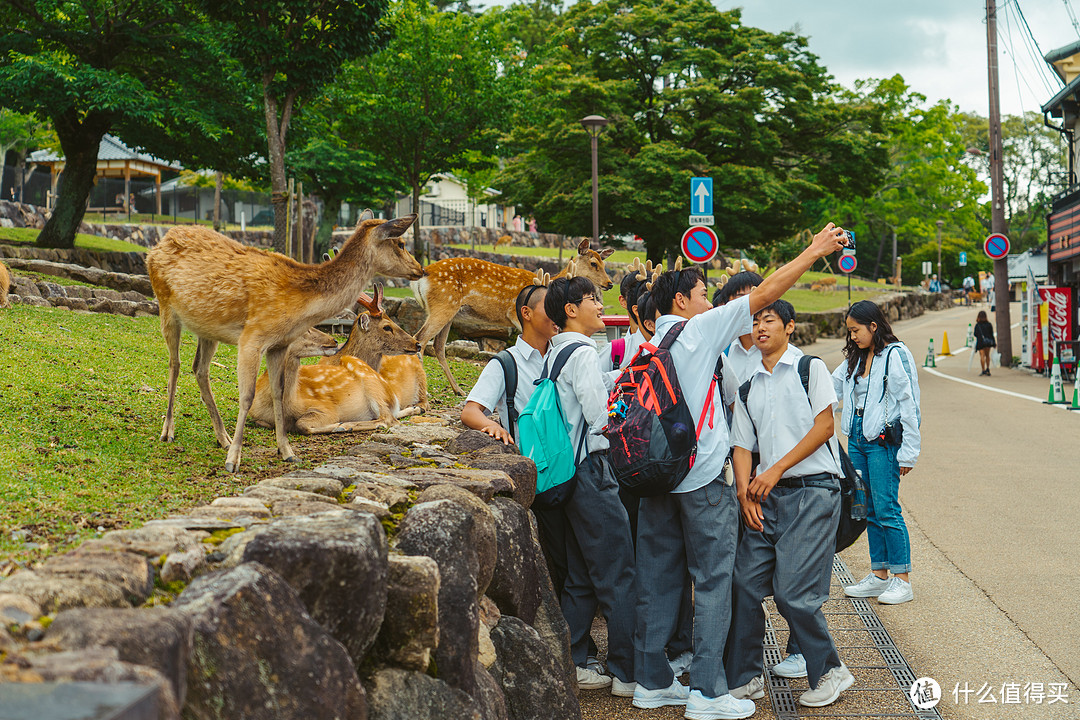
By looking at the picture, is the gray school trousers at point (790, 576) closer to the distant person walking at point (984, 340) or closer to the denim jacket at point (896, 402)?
the denim jacket at point (896, 402)

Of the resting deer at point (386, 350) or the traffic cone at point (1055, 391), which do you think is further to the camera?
the traffic cone at point (1055, 391)

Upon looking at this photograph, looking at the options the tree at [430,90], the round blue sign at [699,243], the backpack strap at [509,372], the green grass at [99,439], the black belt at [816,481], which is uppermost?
the tree at [430,90]

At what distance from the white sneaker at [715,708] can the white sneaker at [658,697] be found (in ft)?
0.62

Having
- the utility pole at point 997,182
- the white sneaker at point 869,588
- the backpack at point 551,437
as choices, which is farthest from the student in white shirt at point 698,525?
the utility pole at point 997,182

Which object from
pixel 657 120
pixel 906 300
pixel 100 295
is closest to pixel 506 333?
pixel 100 295

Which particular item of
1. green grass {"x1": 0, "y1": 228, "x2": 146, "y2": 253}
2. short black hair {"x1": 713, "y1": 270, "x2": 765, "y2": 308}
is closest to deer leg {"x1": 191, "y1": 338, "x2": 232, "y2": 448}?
short black hair {"x1": 713, "y1": 270, "x2": 765, "y2": 308}

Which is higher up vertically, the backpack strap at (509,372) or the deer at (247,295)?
the deer at (247,295)

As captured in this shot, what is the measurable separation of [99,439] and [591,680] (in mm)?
3228

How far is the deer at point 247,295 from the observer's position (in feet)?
18.4

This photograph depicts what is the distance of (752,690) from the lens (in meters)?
4.73

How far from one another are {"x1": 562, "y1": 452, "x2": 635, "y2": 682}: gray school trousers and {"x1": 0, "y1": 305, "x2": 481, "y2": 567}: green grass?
1763 millimetres

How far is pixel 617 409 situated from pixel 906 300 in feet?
153

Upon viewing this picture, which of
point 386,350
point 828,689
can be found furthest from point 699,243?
point 828,689

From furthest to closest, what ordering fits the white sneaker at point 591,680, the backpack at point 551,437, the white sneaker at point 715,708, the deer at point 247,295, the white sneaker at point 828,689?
the deer at point 247,295 → the white sneaker at point 591,680 → the backpack at point 551,437 → the white sneaker at point 828,689 → the white sneaker at point 715,708
